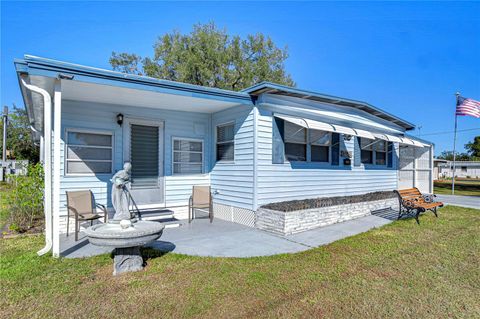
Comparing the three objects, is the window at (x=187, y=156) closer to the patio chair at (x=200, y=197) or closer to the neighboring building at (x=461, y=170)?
the patio chair at (x=200, y=197)

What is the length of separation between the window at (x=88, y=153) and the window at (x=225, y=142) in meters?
2.86

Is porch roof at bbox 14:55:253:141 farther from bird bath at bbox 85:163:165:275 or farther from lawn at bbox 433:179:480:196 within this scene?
lawn at bbox 433:179:480:196

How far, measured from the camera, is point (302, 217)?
6.44 meters

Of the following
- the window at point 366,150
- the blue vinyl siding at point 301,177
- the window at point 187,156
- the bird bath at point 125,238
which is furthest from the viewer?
the window at point 366,150

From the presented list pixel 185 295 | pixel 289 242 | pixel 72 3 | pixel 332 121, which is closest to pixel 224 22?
pixel 72 3

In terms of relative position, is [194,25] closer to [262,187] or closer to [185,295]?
[262,187]

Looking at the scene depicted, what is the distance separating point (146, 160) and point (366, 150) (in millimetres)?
7738

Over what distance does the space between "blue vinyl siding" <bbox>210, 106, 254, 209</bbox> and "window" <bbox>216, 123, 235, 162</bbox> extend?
0.53 feet

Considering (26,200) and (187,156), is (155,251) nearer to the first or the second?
(187,156)

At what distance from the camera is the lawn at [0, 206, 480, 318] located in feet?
9.78

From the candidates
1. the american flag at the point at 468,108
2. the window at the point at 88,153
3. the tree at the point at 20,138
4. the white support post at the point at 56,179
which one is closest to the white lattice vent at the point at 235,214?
the window at the point at 88,153

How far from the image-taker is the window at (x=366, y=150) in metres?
10.2

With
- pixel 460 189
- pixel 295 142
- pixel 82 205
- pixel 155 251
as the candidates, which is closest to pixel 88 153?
pixel 82 205

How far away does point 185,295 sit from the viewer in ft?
10.8
